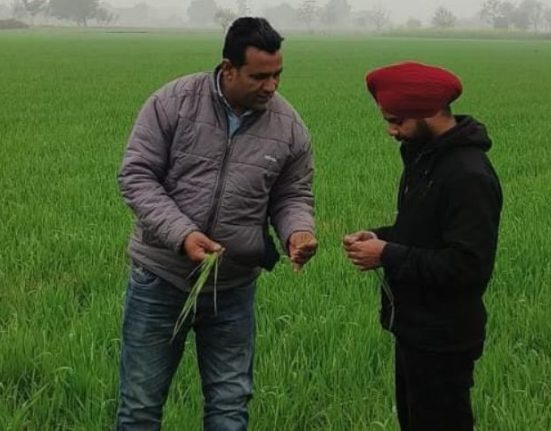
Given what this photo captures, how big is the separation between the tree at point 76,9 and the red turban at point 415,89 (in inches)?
5430

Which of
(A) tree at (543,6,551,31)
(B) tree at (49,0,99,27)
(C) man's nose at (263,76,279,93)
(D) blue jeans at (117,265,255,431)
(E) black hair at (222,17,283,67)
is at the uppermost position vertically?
(E) black hair at (222,17,283,67)

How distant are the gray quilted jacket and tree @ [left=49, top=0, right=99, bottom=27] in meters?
138

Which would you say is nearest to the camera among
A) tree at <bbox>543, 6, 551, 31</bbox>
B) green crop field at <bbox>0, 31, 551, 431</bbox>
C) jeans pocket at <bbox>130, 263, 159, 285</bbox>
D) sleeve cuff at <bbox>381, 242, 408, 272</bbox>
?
sleeve cuff at <bbox>381, 242, 408, 272</bbox>

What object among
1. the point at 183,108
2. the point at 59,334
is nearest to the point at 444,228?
the point at 183,108

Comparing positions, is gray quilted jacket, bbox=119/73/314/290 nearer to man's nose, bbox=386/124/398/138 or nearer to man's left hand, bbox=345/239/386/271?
man's left hand, bbox=345/239/386/271

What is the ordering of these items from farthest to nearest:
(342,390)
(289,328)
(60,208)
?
1. (60,208)
2. (289,328)
3. (342,390)

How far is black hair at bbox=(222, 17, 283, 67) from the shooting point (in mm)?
2367

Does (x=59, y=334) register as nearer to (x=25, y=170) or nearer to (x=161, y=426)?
(x=161, y=426)

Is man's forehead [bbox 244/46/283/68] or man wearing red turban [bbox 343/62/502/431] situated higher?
man's forehead [bbox 244/46/283/68]

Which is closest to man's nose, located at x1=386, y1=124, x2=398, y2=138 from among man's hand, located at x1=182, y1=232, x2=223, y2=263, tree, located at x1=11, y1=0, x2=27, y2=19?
man's hand, located at x1=182, y1=232, x2=223, y2=263

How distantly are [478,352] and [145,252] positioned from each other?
3.13ft

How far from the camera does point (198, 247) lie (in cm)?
232

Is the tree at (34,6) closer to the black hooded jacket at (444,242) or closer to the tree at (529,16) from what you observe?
the tree at (529,16)

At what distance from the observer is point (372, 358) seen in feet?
11.8
